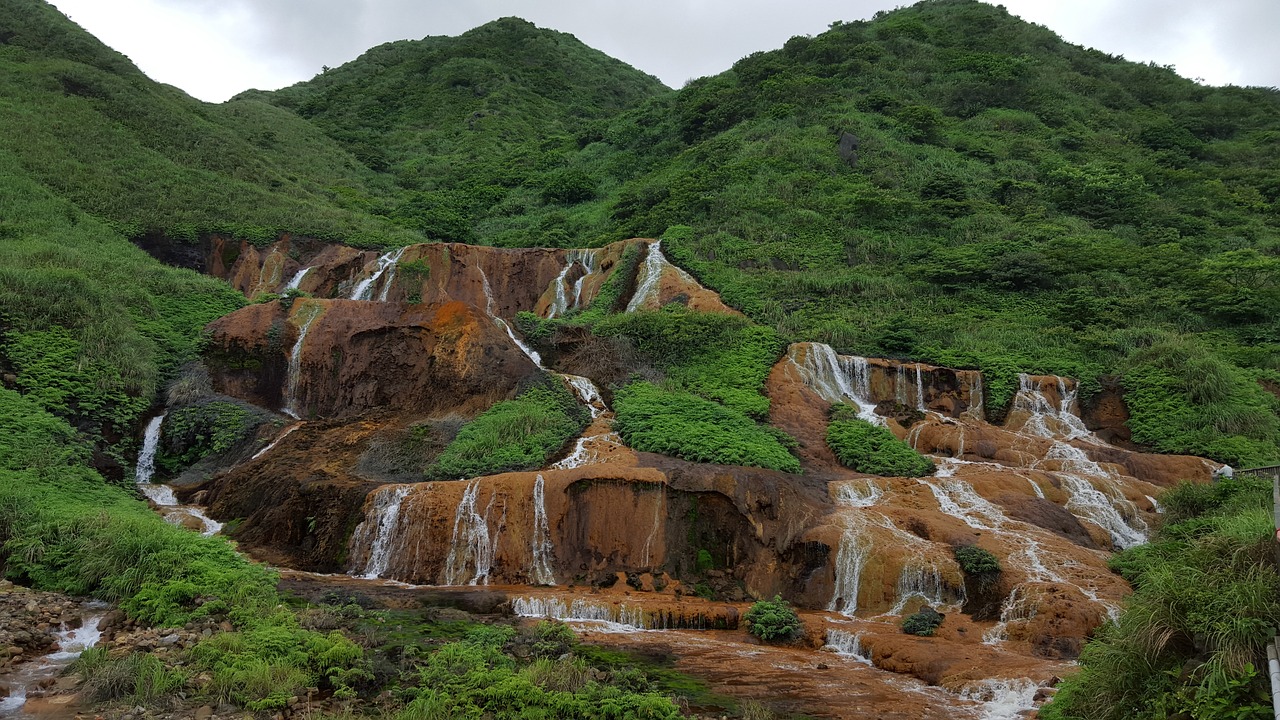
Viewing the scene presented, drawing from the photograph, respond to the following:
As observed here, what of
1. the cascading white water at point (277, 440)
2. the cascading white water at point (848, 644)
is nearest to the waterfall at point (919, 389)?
the cascading white water at point (848, 644)

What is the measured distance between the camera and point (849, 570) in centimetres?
1367

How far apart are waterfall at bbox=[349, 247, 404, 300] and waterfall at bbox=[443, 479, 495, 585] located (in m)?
16.4

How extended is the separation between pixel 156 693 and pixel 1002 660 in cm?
1062

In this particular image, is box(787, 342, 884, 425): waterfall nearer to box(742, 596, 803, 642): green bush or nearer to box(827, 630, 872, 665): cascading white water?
box(742, 596, 803, 642): green bush

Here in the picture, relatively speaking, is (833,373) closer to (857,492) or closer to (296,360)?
(857,492)

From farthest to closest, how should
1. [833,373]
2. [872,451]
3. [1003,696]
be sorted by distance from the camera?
[833,373], [872,451], [1003,696]

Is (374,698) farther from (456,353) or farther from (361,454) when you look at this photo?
(456,353)

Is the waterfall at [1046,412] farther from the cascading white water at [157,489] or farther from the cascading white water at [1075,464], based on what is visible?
the cascading white water at [157,489]

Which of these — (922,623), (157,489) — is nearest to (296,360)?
(157,489)

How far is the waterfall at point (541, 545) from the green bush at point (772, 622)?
13.5 feet

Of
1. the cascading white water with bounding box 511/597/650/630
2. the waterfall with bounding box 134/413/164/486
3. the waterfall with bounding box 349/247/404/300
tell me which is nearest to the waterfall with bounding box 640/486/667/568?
the cascading white water with bounding box 511/597/650/630

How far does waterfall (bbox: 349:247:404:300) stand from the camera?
2870cm

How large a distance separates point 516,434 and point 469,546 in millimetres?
4023

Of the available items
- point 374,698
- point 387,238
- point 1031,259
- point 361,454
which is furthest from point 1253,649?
point 387,238
